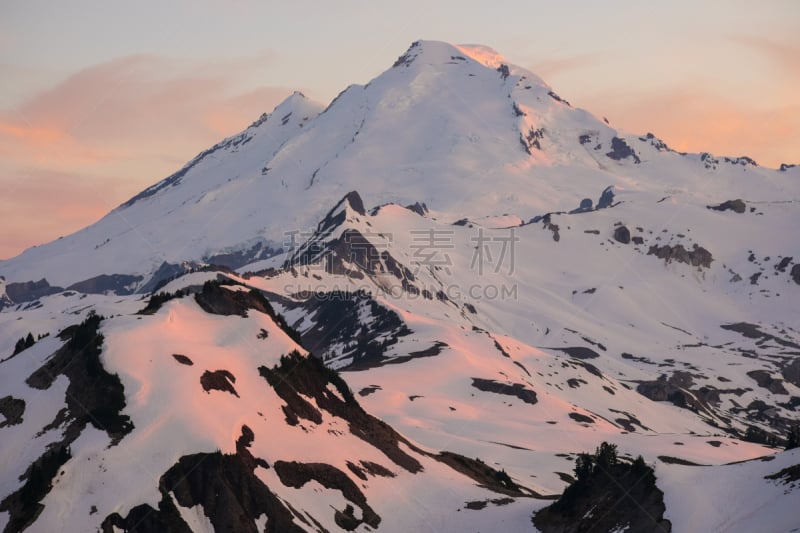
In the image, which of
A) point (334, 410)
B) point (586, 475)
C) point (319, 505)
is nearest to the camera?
point (319, 505)

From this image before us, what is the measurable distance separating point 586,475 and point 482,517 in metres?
12.0

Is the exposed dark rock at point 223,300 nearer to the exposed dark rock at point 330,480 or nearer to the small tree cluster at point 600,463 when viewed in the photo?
the exposed dark rock at point 330,480

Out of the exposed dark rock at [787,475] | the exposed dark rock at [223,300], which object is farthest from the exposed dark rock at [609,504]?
the exposed dark rock at [223,300]

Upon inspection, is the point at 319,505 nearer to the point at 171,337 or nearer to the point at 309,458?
the point at 309,458

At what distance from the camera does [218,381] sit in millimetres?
121625

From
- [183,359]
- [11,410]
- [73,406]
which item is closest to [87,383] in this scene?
[73,406]

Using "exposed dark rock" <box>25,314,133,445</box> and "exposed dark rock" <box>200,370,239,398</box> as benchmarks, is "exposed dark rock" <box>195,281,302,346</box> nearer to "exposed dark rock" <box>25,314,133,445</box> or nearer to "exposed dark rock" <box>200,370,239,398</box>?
"exposed dark rock" <box>25,314,133,445</box>

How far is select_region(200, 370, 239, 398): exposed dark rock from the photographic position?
391 ft

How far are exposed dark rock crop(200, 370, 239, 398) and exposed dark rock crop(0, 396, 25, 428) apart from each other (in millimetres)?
17783

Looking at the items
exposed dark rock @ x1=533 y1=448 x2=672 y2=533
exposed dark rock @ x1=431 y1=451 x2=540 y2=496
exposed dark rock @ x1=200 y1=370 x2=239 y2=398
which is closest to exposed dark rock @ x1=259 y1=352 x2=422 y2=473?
exposed dark rock @ x1=431 y1=451 x2=540 y2=496

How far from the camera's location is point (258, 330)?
5571 inches

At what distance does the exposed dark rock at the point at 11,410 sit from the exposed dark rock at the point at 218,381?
58.3ft

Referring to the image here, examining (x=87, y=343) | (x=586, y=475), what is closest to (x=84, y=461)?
(x=87, y=343)

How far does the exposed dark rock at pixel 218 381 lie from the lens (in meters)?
→ 119
